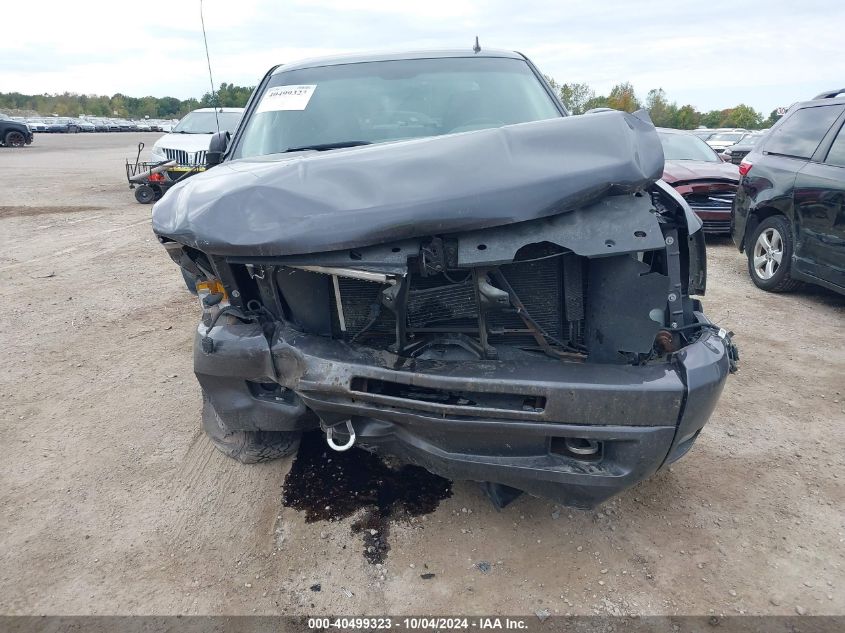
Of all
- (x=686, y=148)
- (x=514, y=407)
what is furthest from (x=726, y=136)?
(x=514, y=407)

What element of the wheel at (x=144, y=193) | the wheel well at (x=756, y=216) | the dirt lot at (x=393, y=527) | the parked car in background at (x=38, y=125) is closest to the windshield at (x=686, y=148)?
the wheel well at (x=756, y=216)

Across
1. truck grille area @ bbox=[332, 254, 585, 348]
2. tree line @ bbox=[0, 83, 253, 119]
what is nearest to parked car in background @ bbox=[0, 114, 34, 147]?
truck grille area @ bbox=[332, 254, 585, 348]

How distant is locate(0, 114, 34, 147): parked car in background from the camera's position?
26812 mm

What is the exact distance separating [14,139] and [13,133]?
385mm

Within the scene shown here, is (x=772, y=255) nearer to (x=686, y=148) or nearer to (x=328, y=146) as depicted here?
(x=686, y=148)

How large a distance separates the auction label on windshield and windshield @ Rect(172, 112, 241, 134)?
28.0 ft

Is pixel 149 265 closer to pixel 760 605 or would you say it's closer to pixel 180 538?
pixel 180 538

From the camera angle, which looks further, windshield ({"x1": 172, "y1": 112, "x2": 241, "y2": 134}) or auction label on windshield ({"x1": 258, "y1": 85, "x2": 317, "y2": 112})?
windshield ({"x1": 172, "y1": 112, "x2": 241, "y2": 134})

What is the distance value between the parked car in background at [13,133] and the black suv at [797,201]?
3102 cm

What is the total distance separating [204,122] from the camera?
40.1ft

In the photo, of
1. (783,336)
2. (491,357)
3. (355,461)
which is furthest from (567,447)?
(783,336)

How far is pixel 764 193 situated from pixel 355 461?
4961 mm

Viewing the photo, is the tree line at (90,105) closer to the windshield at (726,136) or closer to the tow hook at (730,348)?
the windshield at (726,136)

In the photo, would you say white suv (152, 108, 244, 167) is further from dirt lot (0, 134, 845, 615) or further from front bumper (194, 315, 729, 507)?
front bumper (194, 315, 729, 507)
